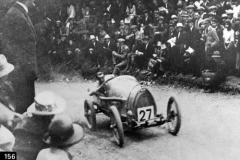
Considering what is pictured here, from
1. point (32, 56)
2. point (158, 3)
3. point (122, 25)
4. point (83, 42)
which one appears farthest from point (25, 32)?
point (158, 3)

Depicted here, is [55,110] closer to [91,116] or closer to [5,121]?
[5,121]

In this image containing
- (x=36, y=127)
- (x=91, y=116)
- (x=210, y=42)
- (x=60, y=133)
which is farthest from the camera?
(x=210, y=42)

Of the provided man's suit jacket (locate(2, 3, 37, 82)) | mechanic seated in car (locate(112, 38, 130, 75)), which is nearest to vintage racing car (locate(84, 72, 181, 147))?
man's suit jacket (locate(2, 3, 37, 82))

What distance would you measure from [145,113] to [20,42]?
1.54 m

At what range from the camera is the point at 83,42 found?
5844mm

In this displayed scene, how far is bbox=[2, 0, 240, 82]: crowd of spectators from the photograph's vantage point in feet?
17.0

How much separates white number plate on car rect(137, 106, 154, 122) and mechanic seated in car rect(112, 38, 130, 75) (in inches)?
83.6

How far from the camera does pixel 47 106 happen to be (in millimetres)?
Result: 2059

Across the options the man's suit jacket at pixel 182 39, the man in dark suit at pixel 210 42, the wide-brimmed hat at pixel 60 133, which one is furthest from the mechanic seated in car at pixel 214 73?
the wide-brimmed hat at pixel 60 133

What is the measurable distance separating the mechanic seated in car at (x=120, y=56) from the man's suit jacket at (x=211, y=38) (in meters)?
1.49

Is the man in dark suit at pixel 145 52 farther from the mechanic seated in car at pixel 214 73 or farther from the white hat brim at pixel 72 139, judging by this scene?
the white hat brim at pixel 72 139

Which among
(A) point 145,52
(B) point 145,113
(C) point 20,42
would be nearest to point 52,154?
(C) point 20,42

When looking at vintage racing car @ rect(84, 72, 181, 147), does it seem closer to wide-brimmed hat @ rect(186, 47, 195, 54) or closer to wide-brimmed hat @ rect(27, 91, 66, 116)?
wide-brimmed hat @ rect(27, 91, 66, 116)

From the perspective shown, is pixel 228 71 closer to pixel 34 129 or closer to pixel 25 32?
pixel 25 32
